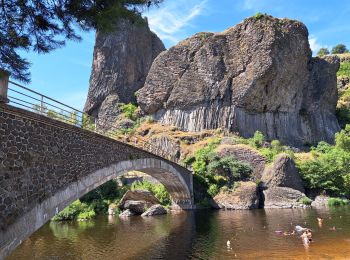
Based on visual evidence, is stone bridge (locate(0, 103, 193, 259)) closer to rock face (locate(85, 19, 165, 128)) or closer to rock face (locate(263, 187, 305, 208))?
rock face (locate(263, 187, 305, 208))

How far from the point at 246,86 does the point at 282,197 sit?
24.3 meters

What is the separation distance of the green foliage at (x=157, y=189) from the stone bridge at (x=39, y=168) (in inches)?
1010

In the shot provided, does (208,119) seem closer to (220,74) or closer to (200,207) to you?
(220,74)

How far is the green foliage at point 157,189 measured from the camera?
47.2 metres

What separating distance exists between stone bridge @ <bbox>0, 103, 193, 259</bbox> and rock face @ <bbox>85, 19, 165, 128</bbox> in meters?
56.3

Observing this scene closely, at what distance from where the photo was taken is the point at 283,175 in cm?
4453

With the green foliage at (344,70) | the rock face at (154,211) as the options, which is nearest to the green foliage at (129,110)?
the rock face at (154,211)

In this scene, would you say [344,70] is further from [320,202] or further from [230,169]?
[230,169]

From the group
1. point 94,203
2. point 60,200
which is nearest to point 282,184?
point 94,203

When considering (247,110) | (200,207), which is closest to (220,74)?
(247,110)

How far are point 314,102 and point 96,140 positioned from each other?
5904 centimetres

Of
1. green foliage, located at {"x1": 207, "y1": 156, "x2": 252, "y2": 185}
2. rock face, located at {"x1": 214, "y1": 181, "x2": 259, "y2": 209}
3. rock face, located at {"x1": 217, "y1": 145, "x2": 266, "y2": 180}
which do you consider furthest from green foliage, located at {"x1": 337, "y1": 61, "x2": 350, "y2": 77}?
rock face, located at {"x1": 214, "y1": 181, "x2": 259, "y2": 209}

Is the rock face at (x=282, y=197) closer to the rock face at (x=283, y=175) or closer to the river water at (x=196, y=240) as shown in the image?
the rock face at (x=283, y=175)

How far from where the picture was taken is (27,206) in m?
13.4
